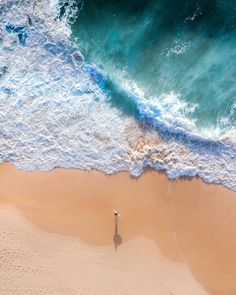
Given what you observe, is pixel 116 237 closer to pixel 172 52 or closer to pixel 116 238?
pixel 116 238

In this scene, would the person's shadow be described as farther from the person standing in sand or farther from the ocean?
the ocean

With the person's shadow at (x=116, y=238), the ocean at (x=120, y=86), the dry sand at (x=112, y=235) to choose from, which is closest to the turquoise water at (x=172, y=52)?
the ocean at (x=120, y=86)

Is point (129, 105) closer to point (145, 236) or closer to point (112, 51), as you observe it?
point (112, 51)

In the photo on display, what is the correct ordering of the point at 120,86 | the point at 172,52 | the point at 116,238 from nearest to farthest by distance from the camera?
the point at 116,238, the point at 120,86, the point at 172,52

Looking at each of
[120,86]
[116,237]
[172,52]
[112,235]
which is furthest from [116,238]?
[172,52]

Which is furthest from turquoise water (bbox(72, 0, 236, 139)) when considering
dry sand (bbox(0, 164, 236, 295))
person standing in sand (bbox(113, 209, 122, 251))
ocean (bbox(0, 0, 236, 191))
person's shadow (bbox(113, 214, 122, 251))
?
person's shadow (bbox(113, 214, 122, 251))

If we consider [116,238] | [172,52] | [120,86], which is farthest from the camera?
[172,52]
